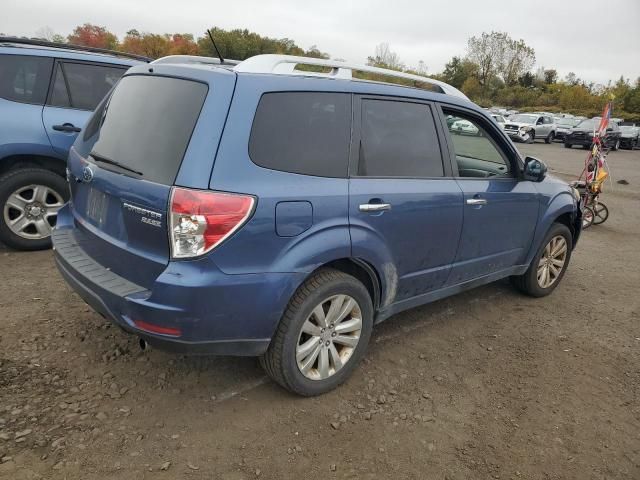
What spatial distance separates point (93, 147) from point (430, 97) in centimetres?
219

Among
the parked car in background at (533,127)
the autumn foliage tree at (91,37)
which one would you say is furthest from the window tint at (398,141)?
the autumn foliage tree at (91,37)

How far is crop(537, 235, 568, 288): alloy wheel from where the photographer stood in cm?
470

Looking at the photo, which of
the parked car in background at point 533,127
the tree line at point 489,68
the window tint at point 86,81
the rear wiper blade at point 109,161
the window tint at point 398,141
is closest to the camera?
the rear wiper blade at point 109,161

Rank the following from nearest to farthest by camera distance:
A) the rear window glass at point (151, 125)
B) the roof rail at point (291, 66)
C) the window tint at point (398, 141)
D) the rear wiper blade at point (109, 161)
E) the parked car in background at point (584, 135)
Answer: the rear window glass at point (151, 125)
the rear wiper blade at point (109, 161)
the roof rail at point (291, 66)
the window tint at point (398, 141)
the parked car in background at point (584, 135)

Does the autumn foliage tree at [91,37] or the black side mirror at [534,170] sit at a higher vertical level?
the autumn foliage tree at [91,37]

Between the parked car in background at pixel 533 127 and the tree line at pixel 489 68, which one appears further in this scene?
the tree line at pixel 489 68

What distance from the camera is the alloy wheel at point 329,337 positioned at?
280cm

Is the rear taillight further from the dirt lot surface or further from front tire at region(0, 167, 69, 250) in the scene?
front tire at region(0, 167, 69, 250)

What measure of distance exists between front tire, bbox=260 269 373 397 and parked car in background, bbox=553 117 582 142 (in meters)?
29.3

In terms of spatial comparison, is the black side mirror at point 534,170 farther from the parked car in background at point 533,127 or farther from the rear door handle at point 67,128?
the parked car in background at point 533,127

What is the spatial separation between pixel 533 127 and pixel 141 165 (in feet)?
99.1

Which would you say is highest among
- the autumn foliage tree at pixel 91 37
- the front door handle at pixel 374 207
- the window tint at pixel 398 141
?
the autumn foliage tree at pixel 91 37

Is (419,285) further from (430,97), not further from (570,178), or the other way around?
(570,178)

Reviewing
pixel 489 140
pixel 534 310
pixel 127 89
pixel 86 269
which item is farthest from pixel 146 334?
pixel 534 310
